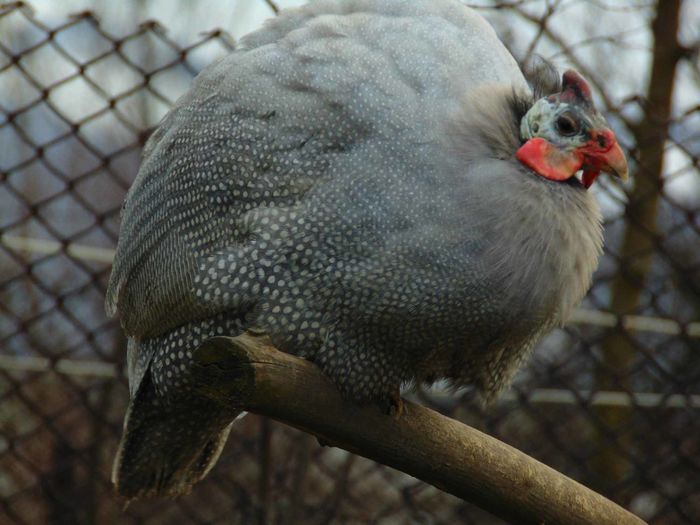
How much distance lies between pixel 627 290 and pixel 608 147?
1.55m

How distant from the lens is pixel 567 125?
1.18 m

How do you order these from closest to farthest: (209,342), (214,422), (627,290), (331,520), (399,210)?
(209,342)
(399,210)
(214,422)
(331,520)
(627,290)

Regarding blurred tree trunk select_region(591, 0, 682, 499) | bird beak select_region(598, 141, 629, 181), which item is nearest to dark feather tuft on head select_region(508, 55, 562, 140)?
bird beak select_region(598, 141, 629, 181)

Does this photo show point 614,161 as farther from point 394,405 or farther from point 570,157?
point 394,405

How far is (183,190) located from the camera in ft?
4.21

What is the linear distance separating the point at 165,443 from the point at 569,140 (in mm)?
700

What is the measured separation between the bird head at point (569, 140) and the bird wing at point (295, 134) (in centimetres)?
10

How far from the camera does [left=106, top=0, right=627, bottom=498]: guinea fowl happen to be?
1.12m

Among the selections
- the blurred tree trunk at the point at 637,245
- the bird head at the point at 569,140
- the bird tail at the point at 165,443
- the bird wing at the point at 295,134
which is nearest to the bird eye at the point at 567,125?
the bird head at the point at 569,140

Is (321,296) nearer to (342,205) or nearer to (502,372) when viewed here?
(342,205)

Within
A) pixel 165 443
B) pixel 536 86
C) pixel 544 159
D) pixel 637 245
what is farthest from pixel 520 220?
pixel 637 245

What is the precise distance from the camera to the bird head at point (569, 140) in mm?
1167

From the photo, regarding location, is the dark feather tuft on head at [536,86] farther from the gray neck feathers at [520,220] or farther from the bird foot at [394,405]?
the bird foot at [394,405]

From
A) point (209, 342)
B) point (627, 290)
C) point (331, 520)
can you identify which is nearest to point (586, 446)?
point (627, 290)
